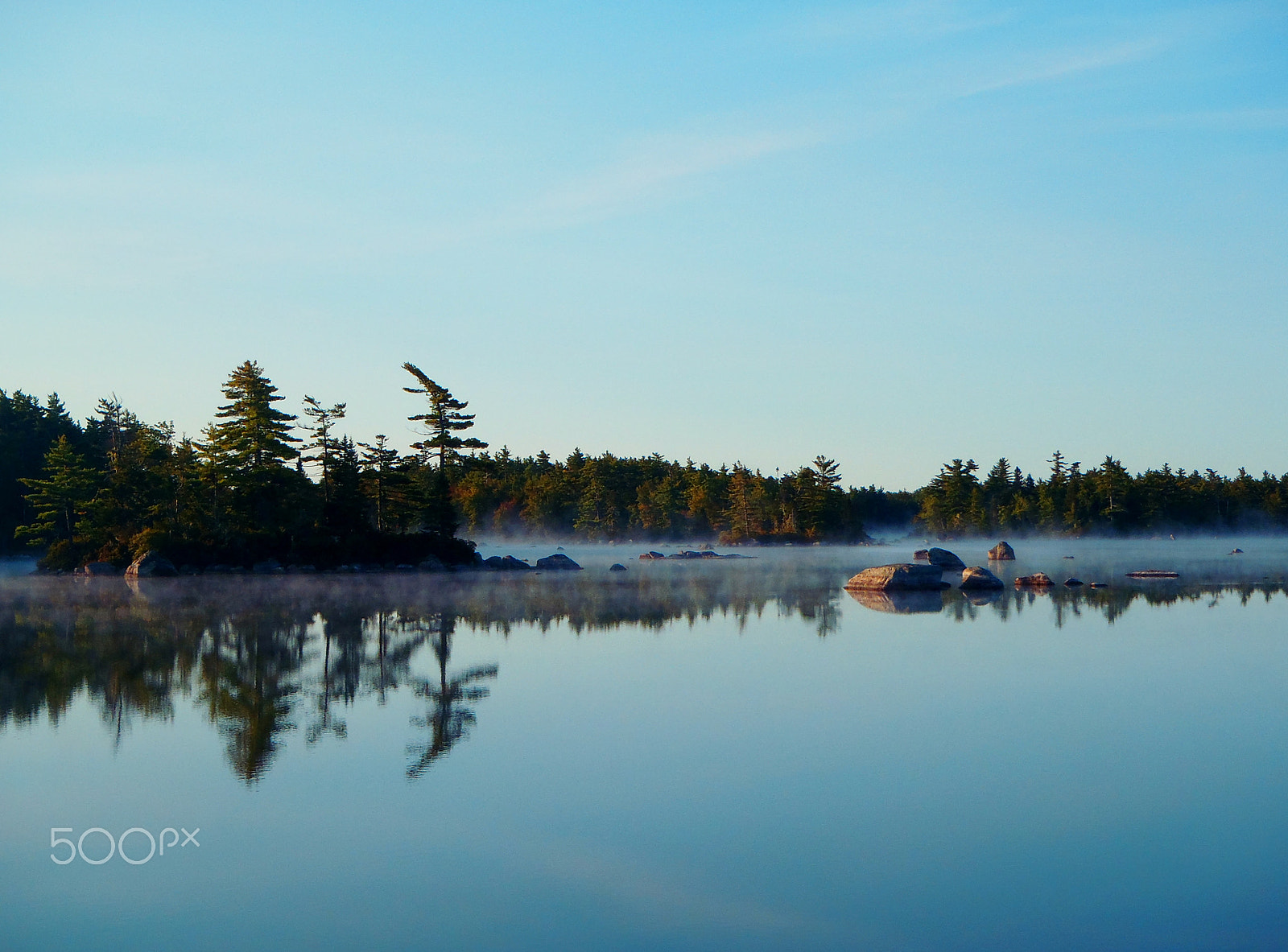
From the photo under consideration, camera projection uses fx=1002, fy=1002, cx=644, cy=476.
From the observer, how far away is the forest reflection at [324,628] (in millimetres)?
11906

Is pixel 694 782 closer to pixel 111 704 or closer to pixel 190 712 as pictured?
pixel 190 712

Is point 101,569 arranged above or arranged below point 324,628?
above

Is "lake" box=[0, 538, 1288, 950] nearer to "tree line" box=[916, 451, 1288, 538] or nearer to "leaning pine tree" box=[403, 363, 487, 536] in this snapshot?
"leaning pine tree" box=[403, 363, 487, 536]

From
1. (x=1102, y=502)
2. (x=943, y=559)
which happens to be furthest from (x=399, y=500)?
(x=1102, y=502)

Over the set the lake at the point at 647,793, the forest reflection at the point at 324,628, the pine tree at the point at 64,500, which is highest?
the pine tree at the point at 64,500

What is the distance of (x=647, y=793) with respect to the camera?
851 centimetres

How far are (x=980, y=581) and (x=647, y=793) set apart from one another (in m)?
24.5

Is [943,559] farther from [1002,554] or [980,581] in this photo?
[1002,554]

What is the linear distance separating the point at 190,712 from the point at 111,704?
4.22 feet

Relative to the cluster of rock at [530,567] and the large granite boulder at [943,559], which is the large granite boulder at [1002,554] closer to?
the large granite boulder at [943,559]

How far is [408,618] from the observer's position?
2264cm

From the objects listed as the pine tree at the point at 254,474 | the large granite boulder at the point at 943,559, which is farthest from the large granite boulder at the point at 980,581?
the pine tree at the point at 254,474

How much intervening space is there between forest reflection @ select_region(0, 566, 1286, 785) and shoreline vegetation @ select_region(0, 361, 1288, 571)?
26.5ft

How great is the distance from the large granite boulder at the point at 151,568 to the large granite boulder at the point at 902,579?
30.0 m
